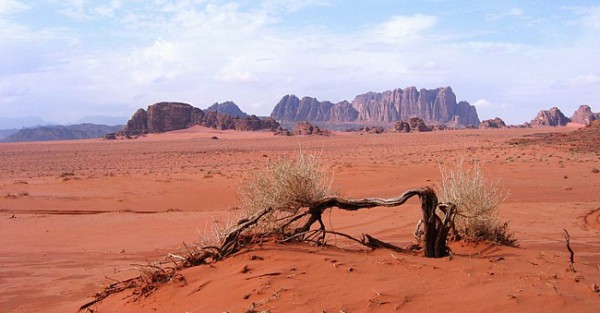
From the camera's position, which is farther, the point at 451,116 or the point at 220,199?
the point at 451,116

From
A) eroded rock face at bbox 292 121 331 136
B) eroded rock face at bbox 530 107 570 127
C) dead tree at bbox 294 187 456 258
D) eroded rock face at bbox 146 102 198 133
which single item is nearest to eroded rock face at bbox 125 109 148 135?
eroded rock face at bbox 146 102 198 133

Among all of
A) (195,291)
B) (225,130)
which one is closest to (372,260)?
(195,291)

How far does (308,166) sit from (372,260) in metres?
1.32

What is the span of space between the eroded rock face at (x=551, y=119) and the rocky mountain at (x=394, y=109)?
41314mm

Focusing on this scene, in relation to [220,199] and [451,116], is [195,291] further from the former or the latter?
[451,116]

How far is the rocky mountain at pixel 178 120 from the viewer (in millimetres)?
88125

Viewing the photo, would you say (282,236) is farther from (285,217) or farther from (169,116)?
(169,116)

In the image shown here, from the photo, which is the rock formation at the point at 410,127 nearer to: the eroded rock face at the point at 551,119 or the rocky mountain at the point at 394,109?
the eroded rock face at the point at 551,119

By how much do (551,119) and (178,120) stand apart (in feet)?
236

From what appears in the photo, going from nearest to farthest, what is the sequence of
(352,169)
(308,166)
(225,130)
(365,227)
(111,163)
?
(308,166), (365,227), (352,169), (111,163), (225,130)

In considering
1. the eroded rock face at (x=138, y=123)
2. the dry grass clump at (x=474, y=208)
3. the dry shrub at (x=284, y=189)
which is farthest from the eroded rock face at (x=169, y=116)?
the dry grass clump at (x=474, y=208)

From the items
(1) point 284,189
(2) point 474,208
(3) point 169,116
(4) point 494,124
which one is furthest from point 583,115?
(1) point 284,189

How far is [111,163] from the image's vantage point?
36.2m

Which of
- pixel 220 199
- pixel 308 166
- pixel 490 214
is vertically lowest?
pixel 220 199
